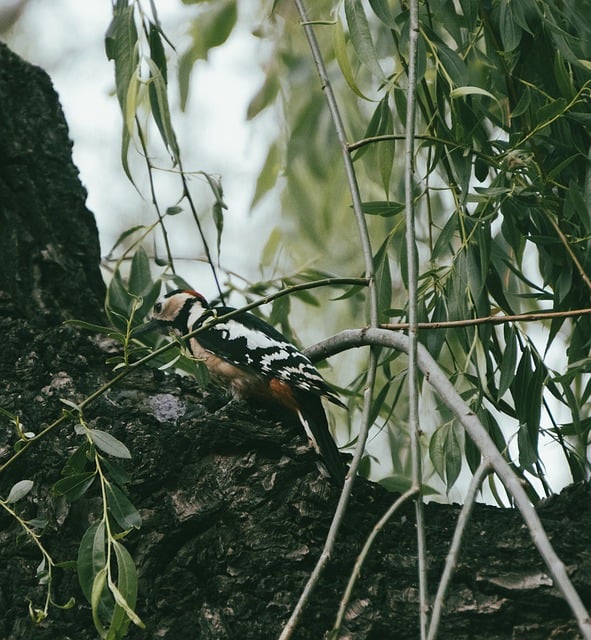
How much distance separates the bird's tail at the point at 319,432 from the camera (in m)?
1.66

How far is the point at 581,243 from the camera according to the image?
68.2 inches

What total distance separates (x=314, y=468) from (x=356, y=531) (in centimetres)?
15

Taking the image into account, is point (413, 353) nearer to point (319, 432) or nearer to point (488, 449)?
point (488, 449)

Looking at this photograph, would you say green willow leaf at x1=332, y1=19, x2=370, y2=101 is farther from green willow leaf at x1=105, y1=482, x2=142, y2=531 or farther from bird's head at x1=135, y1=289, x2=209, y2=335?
bird's head at x1=135, y1=289, x2=209, y2=335

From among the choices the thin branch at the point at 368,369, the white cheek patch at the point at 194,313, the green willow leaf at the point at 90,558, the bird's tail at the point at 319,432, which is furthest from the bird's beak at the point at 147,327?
the green willow leaf at the point at 90,558

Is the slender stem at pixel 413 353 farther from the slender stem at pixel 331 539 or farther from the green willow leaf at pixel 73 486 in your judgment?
the green willow leaf at pixel 73 486

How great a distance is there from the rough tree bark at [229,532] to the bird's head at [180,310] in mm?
1107

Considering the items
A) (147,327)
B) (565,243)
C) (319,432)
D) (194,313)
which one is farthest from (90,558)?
(194,313)

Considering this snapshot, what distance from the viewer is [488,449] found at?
3.22 ft

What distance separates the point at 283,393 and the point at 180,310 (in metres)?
0.99

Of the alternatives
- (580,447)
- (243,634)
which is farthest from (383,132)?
(243,634)

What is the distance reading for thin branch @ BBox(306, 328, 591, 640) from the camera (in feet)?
2.63

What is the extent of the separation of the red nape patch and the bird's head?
802 mm

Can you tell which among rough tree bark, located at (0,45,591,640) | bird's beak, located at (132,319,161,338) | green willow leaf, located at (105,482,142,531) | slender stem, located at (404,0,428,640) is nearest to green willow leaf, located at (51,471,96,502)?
green willow leaf, located at (105,482,142,531)
